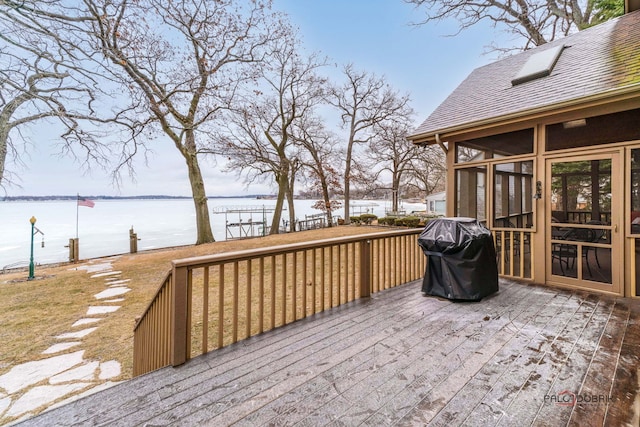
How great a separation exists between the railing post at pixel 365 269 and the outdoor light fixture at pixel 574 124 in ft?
11.4

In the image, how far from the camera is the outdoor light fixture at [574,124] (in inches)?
155

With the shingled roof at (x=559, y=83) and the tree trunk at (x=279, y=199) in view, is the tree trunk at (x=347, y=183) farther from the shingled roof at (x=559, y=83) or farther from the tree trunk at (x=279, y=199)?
the shingled roof at (x=559, y=83)

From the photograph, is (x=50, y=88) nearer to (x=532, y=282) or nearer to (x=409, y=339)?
(x=409, y=339)

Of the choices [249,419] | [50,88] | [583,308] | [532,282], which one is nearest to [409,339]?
[249,419]

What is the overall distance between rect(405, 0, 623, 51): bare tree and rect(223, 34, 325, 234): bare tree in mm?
5978

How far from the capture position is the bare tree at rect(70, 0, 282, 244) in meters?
8.27

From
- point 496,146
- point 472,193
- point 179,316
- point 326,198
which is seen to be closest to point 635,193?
point 496,146

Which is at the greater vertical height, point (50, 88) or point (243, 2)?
point (243, 2)

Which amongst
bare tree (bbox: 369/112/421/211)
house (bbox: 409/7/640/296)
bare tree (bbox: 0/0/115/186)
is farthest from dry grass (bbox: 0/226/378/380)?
bare tree (bbox: 369/112/421/211)

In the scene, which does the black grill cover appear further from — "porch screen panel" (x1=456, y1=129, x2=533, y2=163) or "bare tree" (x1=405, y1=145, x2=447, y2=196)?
"bare tree" (x1=405, y1=145, x2=447, y2=196)

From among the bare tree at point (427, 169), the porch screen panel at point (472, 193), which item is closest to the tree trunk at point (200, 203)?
the porch screen panel at point (472, 193)

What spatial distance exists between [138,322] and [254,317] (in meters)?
1.53

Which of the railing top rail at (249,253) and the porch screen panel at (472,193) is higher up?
the porch screen panel at (472,193)

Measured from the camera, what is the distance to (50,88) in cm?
780
